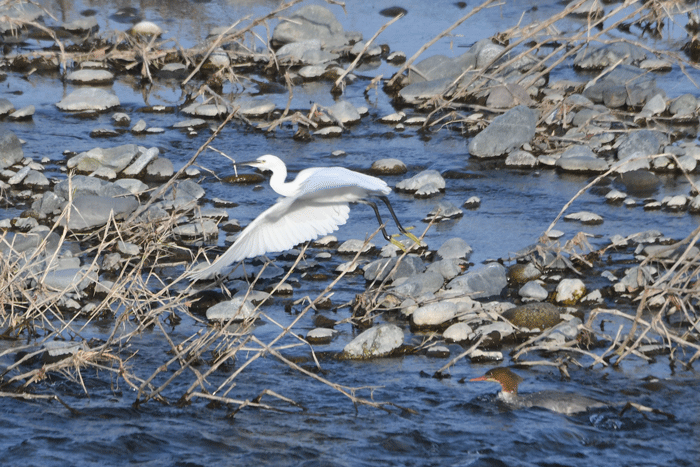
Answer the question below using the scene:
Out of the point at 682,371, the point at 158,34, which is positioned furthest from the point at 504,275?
the point at 158,34

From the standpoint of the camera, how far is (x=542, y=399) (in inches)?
184

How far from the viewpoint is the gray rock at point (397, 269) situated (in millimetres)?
6434

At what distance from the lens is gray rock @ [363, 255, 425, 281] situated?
643cm

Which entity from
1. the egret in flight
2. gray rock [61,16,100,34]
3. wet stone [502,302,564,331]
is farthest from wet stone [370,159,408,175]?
gray rock [61,16,100,34]

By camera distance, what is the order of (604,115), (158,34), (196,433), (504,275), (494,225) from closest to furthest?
(196,433), (504,275), (494,225), (604,115), (158,34)

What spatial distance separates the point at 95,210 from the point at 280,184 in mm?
→ 1890

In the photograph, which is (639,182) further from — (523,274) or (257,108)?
(257,108)

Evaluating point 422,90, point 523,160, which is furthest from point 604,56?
point 523,160

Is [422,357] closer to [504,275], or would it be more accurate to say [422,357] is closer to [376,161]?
[504,275]

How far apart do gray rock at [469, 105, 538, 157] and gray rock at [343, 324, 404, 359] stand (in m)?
4.29

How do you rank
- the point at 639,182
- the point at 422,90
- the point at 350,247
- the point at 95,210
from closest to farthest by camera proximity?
the point at 350,247 → the point at 95,210 → the point at 639,182 → the point at 422,90

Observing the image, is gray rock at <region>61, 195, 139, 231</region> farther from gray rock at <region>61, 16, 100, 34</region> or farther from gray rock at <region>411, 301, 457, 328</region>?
gray rock at <region>61, 16, 100, 34</region>

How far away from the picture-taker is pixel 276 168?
661cm

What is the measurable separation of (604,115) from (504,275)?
423 centimetres
